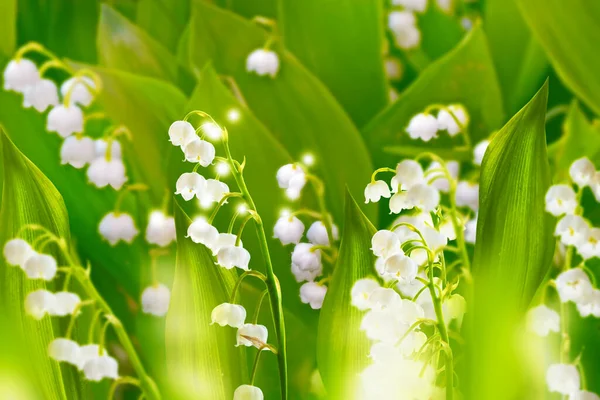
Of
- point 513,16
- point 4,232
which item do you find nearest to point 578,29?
point 513,16

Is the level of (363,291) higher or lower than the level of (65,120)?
lower

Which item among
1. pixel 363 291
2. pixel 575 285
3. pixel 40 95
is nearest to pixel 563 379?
pixel 575 285

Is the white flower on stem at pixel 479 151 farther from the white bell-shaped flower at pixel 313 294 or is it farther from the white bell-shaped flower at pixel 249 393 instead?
the white bell-shaped flower at pixel 249 393

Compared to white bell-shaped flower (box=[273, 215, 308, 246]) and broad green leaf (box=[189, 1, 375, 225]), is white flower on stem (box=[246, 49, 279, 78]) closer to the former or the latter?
broad green leaf (box=[189, 1, 375, 225])

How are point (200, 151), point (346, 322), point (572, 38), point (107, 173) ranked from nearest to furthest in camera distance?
point (200, 151) < point (346, 322) < point (107, 173) < point (572, 38)

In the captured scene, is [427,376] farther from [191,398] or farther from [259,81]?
[259,81]

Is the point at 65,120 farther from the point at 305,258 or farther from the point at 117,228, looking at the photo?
the point at 305,258

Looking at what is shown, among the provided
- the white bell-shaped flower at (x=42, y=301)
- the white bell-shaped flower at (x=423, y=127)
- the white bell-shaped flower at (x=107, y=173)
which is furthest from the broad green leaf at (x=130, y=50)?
the white bell-shaped flower at (x=42, y=301)
